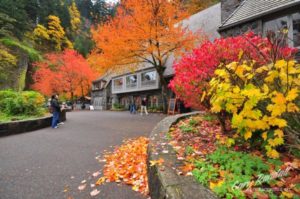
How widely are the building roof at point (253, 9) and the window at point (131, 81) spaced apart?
1796cm

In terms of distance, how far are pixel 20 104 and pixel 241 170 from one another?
12352mm

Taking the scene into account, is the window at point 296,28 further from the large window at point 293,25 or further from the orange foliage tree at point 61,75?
the orange foliage tree at point 61,75

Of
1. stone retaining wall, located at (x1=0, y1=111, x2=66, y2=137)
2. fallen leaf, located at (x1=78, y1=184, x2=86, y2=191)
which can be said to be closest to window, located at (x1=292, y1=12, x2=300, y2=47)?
fallen leaf, located at (x1=78, y1=184, x2=86, y2=191)

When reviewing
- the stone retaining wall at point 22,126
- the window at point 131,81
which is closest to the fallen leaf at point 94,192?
the stone retaining wall at point 22,126

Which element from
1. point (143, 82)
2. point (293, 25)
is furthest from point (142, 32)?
point (143, 82)

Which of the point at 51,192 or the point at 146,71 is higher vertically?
the point at 146,71

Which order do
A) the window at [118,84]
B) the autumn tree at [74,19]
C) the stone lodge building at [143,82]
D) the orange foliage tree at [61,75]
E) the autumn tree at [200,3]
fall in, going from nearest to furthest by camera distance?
the stone lodge building at [143,82] < the autumn tree at [200,3] < the window at [118,84] < the orange foliage tree at [61,75] < the autumn tree at [74,19]

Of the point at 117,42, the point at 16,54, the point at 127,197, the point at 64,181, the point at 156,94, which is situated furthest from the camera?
the point at 16,54

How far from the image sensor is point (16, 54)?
27.6m

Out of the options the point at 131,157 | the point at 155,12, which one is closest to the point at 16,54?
the point at 155,12

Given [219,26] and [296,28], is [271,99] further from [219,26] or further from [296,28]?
[219,26]

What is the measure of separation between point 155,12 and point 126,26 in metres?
2.53

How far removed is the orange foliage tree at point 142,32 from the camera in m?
14.9

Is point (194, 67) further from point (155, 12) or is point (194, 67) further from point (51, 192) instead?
point (155, 12)
